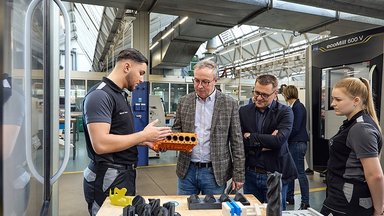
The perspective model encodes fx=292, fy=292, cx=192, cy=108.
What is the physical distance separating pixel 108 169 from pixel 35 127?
0.50 meters

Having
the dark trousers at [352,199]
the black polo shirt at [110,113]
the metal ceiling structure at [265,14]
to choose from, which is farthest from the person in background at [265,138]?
the metal ceiling structure at [265,14]

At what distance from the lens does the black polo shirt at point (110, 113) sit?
1.52m

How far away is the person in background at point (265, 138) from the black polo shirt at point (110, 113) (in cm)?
83

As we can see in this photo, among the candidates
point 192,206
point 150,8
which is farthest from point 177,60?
point 192,206

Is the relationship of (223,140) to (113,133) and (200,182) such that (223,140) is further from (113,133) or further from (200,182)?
(113,133)

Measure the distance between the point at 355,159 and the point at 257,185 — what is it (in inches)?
26.8

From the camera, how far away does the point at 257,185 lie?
6.62 ft

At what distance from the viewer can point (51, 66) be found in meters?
1.61

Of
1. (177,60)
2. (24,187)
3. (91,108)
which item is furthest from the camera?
(177,60)

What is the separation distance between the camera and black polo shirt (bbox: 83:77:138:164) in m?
1.52

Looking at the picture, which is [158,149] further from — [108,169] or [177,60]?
[177,60]

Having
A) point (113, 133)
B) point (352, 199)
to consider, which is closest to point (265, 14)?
point (352, 199)

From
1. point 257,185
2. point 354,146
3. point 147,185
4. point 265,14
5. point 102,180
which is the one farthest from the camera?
point 147,185

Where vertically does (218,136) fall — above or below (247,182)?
above
